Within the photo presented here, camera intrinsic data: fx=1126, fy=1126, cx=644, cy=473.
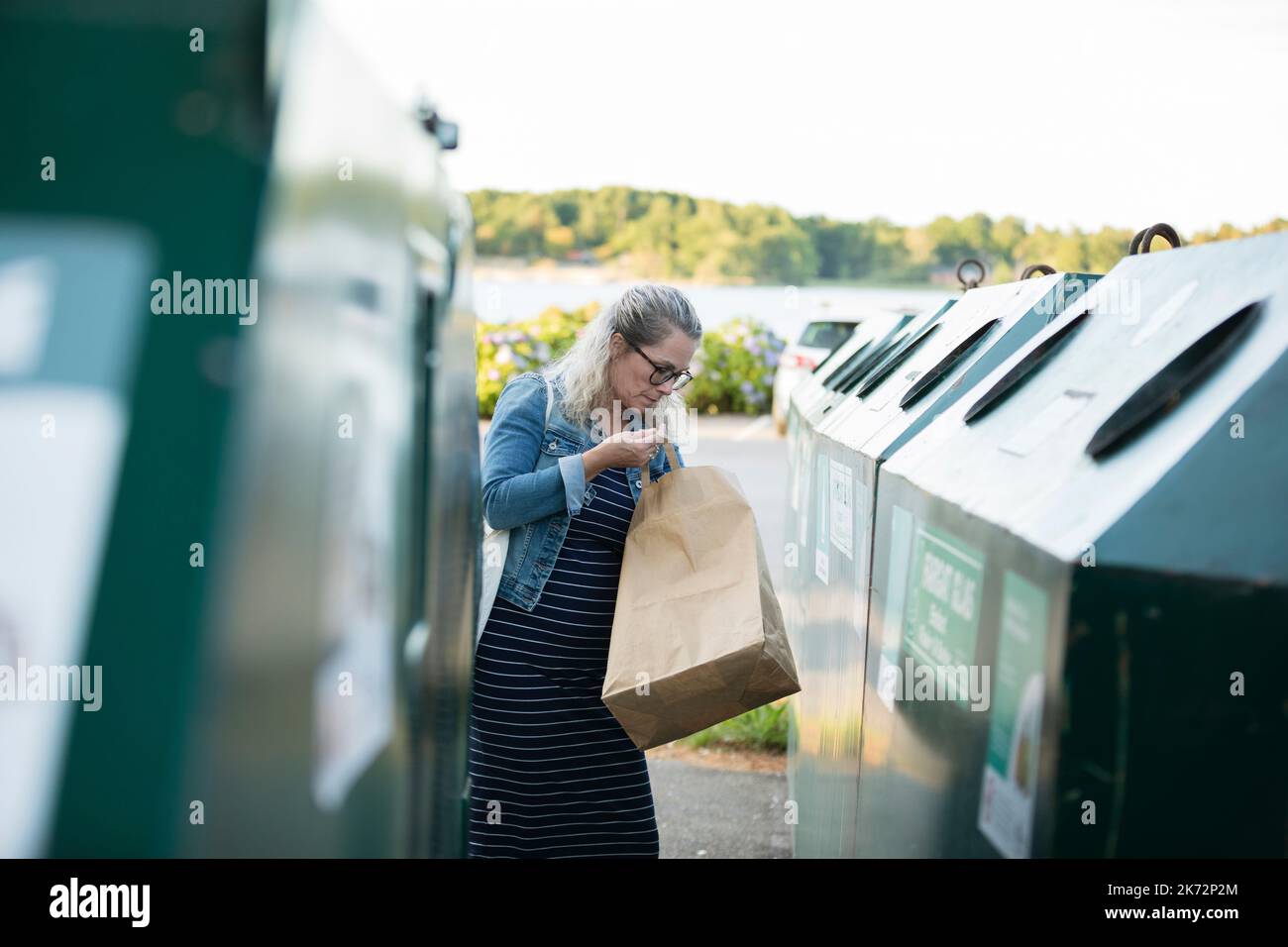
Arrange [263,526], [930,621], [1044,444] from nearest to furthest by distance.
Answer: [263,526], [1044,444], [930,621]

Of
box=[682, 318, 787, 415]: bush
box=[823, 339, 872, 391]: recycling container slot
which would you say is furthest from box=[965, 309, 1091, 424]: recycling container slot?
box=[682, 318, 787, 415]: bush

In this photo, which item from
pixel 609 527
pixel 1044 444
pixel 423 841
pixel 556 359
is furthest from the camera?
pixel 556 359

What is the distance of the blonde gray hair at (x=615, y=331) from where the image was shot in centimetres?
258

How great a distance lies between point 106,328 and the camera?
807mm

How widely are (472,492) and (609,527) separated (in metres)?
0.34

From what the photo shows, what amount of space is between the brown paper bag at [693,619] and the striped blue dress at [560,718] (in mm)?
152

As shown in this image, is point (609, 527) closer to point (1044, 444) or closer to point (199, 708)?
point (1044, 444)

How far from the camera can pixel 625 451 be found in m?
2.37

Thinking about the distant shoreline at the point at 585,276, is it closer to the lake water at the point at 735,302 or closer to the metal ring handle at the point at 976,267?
the lake water at the point at 735,302

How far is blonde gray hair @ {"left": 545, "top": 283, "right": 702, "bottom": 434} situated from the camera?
→ 2.58 meters

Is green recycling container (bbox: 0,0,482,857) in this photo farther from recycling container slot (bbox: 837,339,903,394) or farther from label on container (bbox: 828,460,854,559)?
recycling container slot (bbox: 837,339,903,394)

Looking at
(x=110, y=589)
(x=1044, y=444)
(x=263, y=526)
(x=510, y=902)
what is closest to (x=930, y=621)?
(x=1044, y=444)

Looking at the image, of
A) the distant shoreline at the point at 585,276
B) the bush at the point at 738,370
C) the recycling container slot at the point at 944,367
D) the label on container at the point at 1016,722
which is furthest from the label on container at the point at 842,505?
the distant shoreline at the point at 585,276

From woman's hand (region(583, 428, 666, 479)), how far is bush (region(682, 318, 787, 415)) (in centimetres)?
1395
